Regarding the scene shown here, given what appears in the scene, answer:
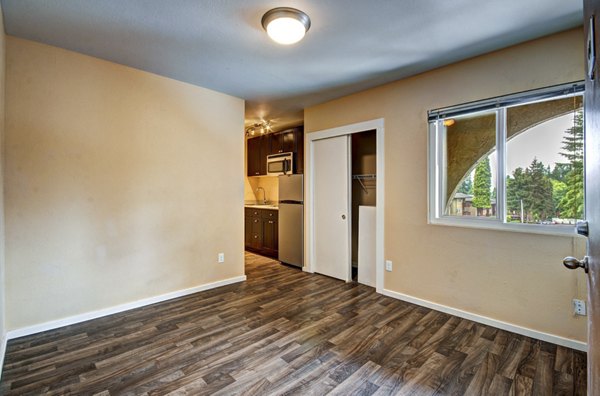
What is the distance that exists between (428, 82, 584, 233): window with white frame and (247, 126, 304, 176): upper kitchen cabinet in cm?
233

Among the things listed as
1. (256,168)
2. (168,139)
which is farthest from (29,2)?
(256,168)

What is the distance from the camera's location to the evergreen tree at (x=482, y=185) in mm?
2674

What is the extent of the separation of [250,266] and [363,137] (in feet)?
8.84

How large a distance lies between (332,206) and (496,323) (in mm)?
2206

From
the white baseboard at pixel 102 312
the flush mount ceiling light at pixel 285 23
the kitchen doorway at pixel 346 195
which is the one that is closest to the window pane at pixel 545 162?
the kitchen doorway at pixel 346 195

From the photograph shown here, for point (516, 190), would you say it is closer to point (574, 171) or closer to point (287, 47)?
point (574, 171)

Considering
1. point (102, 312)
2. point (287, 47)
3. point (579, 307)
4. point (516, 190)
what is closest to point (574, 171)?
point (516, 190)

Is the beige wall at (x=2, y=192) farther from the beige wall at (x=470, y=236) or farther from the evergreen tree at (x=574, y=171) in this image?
the evergreen tree at (x=574, y=171)

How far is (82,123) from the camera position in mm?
2635

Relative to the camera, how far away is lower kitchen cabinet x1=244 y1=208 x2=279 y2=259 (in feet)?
16.6

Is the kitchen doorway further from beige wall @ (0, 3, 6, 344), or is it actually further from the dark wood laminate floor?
beige wall @ (0, 3, 6, 344)

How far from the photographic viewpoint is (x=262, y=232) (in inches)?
210

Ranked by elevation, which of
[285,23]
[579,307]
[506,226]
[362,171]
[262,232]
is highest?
[285,23]

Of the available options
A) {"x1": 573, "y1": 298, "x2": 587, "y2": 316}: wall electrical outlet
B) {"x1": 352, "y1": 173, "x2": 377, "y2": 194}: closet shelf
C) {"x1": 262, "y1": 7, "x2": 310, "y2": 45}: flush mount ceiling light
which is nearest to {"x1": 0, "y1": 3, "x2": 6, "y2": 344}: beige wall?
{"x1": 262, "y1": 7, "x2": 310, "y2": 45}: flush mount ceiling light
